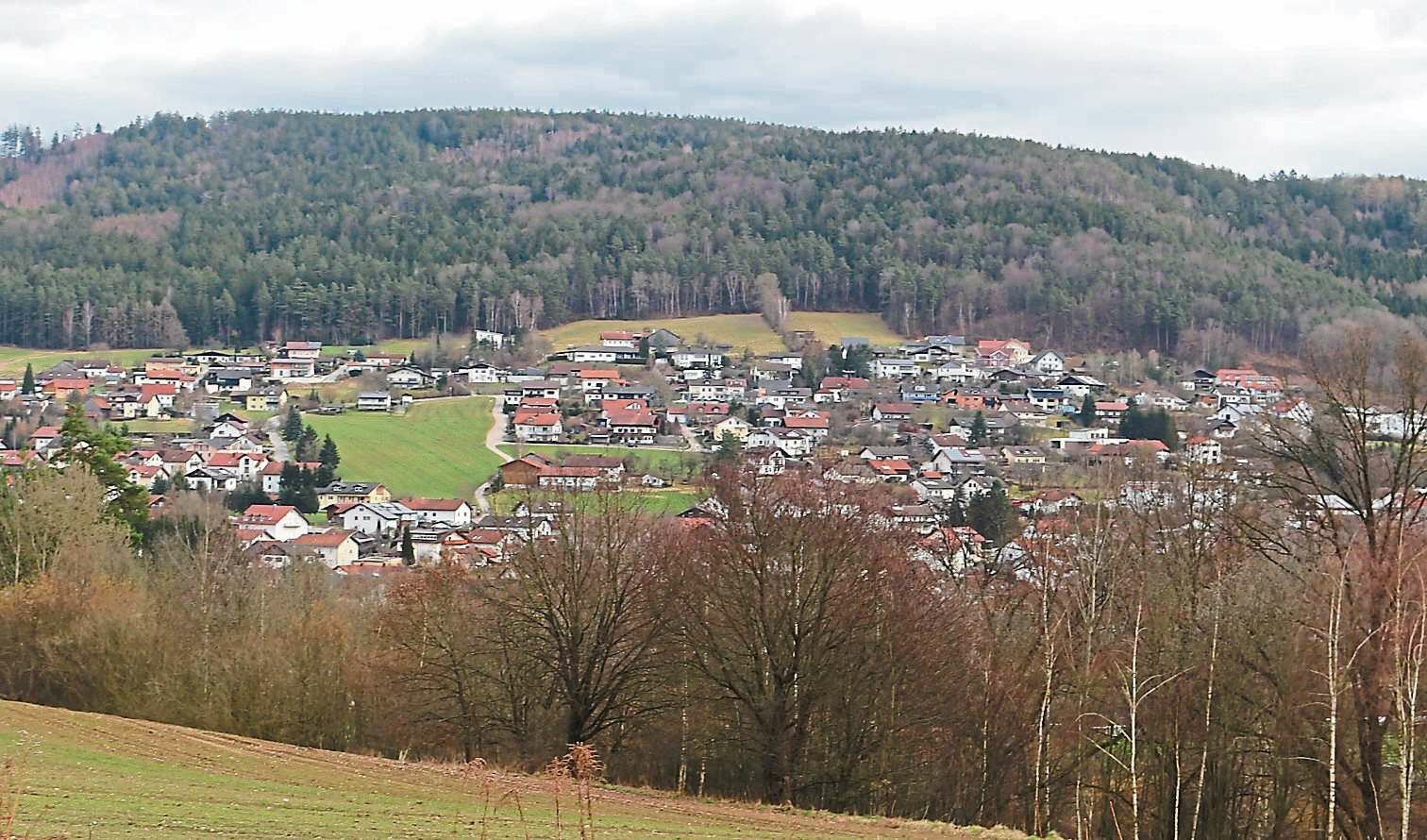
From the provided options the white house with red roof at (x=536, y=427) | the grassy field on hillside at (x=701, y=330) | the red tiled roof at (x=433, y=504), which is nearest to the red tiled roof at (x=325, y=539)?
the red tiled roof at (x=433, y=504)

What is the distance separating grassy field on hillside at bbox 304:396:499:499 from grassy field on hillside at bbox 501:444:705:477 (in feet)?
6.54

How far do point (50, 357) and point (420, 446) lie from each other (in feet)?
157

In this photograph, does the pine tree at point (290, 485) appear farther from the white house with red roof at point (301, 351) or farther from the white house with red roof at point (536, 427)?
the white house with red roof at point (301, 351)

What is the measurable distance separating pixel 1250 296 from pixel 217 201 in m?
117

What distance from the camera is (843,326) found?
12569 cm

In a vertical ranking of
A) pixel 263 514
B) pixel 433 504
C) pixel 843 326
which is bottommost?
pixel 263 514

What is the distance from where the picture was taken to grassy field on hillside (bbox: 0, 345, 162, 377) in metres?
102

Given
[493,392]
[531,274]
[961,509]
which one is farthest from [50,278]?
[961,509]

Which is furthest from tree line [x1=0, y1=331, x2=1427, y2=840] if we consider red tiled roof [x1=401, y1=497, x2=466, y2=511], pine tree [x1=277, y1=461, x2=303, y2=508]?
pine tree [x1=277, y1=461, x2=303, y2=508]

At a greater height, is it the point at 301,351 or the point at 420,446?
the point at 301,351

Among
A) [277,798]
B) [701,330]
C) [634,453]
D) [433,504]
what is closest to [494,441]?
[634,453]

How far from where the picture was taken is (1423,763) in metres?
16.3

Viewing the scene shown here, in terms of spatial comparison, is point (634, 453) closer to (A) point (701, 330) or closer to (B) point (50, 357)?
(A) point (701, 330)

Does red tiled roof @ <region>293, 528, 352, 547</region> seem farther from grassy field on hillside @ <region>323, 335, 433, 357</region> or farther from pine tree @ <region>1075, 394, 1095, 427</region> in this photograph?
grassy field on hillside @ <region>323, 335, 433, 357</region>
